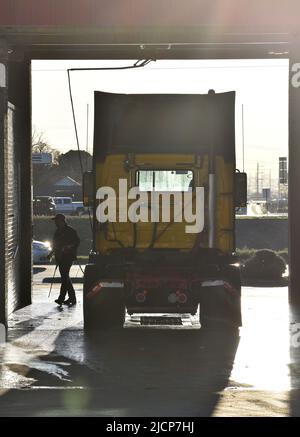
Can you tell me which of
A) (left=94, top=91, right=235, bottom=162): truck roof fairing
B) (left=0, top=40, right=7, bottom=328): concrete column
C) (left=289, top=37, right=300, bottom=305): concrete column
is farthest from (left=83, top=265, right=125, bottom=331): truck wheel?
(left=289, top=37, right=300, bottom=305): concrete column

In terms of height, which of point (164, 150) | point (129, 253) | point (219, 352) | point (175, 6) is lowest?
point (219, 352)

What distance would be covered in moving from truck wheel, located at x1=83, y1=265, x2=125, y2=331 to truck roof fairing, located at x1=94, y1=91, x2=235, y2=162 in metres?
2.33

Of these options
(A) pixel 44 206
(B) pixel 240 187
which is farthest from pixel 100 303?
(A) pixel 44 206

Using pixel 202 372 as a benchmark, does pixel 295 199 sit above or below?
above

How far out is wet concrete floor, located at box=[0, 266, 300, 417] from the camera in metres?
12.4

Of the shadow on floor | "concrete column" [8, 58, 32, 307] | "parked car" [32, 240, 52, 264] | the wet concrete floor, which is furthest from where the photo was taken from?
"parked car" [32, 240, 52, 264]

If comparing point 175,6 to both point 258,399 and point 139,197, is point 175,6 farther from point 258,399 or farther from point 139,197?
point 258,399

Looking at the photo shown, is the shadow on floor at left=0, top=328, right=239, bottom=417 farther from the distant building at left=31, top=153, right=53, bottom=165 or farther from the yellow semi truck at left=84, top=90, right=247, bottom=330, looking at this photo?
the distant building at left=31, top=153, right=53, bottom=165

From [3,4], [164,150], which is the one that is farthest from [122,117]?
[3,4]

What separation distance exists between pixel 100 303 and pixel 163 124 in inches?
137

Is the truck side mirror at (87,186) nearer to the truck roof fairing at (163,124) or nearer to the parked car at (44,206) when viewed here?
the truck roof fairing at (163,124)

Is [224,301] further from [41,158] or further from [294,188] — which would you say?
[41,158]
